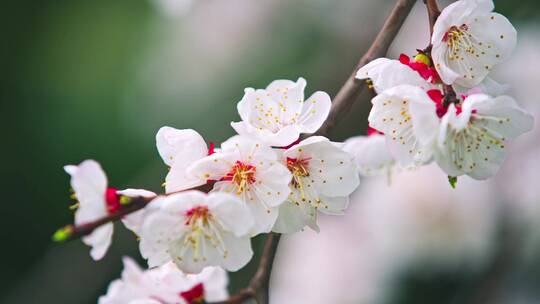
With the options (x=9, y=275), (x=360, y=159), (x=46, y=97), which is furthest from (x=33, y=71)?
(x=360, y=159)

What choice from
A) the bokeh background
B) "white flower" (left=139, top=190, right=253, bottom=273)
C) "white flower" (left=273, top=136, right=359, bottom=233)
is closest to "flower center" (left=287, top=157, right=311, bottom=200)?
"white flower" (left=273, top=136, right=359, bottom=233)

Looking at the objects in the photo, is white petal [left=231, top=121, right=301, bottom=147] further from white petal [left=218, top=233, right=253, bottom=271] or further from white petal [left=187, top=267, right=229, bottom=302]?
white petal [left=187, top=267, right=229, bottom=302]

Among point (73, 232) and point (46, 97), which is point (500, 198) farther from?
point (46, 97)

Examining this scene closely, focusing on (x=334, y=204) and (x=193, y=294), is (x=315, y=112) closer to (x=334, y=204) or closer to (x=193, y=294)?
(x=334, y=204)

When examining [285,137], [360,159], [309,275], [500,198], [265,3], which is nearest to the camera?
[285,137]

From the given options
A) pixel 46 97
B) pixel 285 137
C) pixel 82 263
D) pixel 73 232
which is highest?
pixel 285 137

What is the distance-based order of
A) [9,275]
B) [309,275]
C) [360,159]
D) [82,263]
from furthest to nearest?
1. [9,275]
2. [309,275]
3. [82,263]
4. [360,159]

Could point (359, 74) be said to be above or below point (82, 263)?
above
